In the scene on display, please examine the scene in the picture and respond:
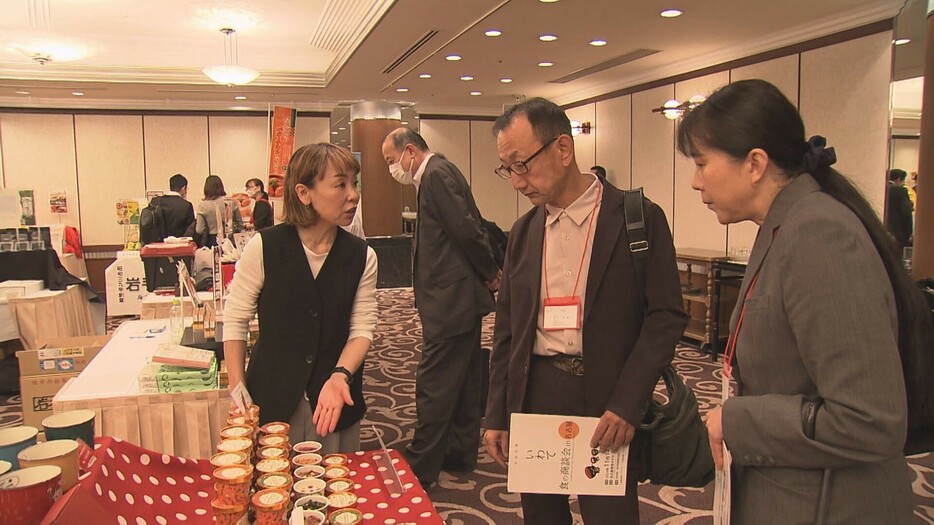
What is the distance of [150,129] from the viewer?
416 inches

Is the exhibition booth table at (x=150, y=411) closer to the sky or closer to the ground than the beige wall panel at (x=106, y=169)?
closer to the ground

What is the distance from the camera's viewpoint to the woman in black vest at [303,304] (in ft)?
6.29

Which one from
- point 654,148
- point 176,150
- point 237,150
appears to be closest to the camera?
point 654,148

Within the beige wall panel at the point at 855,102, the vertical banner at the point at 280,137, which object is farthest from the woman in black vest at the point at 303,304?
the vertical banner at the point at 280,137

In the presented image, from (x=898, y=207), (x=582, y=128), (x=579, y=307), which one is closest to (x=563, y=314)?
(x=579, y=307)

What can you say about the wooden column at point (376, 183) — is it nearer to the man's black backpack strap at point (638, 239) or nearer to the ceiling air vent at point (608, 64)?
the ceiling air vent at point (608, 64)

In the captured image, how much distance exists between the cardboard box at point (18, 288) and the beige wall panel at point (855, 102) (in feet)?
21.1

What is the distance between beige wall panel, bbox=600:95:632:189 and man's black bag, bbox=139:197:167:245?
5.59 m

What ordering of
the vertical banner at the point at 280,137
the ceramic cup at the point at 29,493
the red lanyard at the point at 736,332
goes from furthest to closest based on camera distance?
the vertical banner at the point at 280,137 → the red lanyard at the point at 736,332 → the ceramic cup at the point at 29,493

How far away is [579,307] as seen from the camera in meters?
1.69

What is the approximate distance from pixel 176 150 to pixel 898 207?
32.9 feet

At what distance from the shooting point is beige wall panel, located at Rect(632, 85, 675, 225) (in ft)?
25.2

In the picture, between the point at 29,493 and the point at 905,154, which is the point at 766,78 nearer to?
the point at 905,154

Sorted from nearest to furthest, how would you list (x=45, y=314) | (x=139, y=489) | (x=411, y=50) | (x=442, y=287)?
1. (x=139, y=489)
2. (x=442, y=287)
3. (x=45, y=314)
4. (x=411, y=50)
